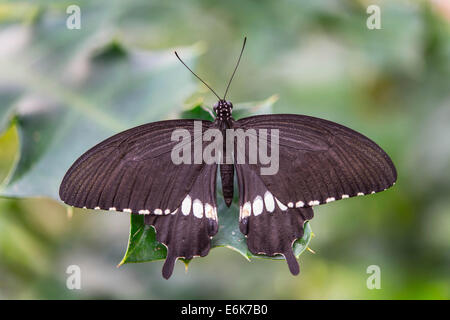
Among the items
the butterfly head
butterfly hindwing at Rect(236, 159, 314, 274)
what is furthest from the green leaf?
the butterfly head

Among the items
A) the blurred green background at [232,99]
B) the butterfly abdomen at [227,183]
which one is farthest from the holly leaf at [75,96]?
the butterfly abdomen at [227,183]

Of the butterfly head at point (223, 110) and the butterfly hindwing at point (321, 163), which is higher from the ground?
the butterfly head at point (223, 110)

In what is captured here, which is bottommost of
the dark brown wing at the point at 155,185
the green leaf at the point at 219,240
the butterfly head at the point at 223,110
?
the green leaf at the point at 219,240

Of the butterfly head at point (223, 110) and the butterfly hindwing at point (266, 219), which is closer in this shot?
the butterfly hindwing at point (266, 219)

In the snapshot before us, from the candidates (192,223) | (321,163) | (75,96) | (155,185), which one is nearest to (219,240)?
(192,223)

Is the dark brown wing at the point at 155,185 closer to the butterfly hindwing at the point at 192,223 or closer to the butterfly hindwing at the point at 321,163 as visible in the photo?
the butterfly hindwing at the point at 192,223

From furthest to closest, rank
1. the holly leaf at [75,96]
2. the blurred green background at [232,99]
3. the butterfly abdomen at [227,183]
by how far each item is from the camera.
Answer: the blurred green background at [232,99] → the holly leaf at [75,96] → the butterfly abdomen at [227,183]

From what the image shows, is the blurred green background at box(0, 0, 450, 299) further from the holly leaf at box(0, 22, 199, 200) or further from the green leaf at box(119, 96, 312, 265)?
the green leaf at box(119, 96, 312, 265)

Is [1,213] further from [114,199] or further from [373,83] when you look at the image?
[373,83]

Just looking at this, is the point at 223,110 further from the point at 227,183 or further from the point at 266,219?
the point at 266,219
